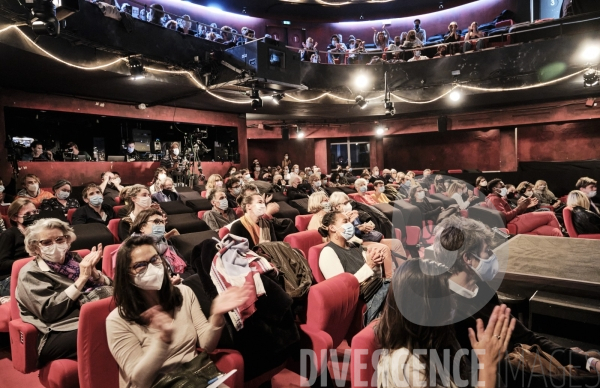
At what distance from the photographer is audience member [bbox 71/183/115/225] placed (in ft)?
13.1

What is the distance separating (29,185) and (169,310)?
15.0 feet

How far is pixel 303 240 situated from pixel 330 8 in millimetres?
13012

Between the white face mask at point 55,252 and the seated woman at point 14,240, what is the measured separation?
1183mm

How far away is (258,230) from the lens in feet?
10.8

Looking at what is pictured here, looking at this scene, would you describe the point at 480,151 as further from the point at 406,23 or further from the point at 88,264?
the point at 88,264

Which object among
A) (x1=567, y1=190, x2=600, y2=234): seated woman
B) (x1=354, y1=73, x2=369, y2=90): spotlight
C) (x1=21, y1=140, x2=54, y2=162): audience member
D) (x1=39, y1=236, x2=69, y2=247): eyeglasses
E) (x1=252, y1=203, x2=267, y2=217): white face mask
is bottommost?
(x1=567, y1=190, x2=600, y2=234): seated woman

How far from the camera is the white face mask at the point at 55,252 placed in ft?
6.89

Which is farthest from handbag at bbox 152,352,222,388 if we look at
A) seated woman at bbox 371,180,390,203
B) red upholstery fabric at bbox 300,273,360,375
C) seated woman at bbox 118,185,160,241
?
seated woman at bbox 371,180,390,203

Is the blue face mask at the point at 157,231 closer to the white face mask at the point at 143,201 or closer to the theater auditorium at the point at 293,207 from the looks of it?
the theater auditorium at the point at 293,207

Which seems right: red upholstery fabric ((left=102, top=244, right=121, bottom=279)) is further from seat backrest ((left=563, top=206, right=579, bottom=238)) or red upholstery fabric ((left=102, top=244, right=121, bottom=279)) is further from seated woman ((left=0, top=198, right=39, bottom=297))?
seat backrest ((left=563, top=206, right=579, bottom=238))

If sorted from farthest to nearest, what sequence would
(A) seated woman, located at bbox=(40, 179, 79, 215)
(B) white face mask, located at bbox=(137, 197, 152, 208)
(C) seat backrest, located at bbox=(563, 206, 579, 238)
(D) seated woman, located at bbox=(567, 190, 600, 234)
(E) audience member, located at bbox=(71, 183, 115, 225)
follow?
(C) seat backrest, located at bbox=(563, 206, 579, 238)
(D) seated woman, located at bbox=(567, 190, 600, 234)
(A) seated woman, located at bbox=(40, 179, 79, 215)
(E) audience member, located at bbox=(71, 183, 115, 225)
(B) white face mask, located at bbox=(137, 197, 152, 208)

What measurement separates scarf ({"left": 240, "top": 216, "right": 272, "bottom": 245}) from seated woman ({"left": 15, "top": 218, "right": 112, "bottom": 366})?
1.23 meters

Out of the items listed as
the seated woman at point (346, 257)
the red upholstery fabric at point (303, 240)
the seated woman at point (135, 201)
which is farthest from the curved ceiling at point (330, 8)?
the seated woman at point (346, 257)

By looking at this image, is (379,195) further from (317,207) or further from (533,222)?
(317,207)
